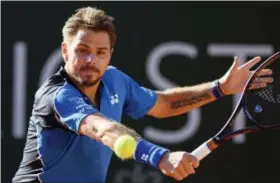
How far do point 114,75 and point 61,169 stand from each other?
71 centimetres

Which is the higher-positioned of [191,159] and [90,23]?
[90,23]

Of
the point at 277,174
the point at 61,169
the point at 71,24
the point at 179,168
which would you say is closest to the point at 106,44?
the point at 71,24

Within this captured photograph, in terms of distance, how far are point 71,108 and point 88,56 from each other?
1.35 feet

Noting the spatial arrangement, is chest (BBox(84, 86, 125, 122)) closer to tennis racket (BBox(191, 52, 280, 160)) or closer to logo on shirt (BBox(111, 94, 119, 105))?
logo on shirt (BBox(111, 94, 119, 105))

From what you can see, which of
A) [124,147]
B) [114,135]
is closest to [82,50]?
[114,135]

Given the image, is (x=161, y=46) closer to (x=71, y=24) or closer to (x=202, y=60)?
(x=202, y=60)

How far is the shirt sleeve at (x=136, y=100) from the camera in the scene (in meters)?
5.23

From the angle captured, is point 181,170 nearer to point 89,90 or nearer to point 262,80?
point 89,90

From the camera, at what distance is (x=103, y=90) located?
4871 millimetres

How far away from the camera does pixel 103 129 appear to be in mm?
4113

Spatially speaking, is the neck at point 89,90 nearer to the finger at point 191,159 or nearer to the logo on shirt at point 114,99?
the logo on shirt at point 114,99

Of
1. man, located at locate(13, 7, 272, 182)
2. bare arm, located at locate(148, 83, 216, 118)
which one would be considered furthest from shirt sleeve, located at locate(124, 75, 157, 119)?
man, located at locate(13, 7, 272, 182)

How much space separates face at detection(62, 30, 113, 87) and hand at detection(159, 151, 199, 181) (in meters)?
0.92

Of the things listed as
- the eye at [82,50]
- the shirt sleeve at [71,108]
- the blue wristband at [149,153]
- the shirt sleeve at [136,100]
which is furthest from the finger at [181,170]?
the shirt sleeve at [136,100]
